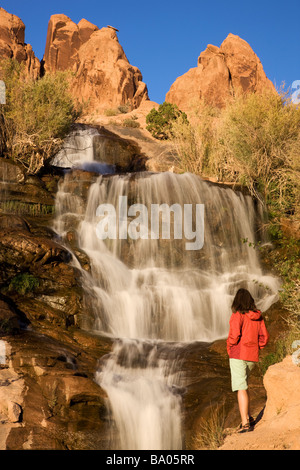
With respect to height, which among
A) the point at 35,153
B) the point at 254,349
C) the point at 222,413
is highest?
the point at 35,153

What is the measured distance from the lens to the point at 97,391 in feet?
25.2

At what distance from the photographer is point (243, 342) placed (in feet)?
20.9

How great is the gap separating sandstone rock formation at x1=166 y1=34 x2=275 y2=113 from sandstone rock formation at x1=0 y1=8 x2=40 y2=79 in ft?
57.1

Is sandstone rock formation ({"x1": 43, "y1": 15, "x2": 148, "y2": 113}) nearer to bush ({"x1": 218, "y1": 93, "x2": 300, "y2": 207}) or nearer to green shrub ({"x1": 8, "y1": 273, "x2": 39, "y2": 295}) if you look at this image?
bush ({"x1": 218, "y1": 93, "x2": 300, "y2": 207})

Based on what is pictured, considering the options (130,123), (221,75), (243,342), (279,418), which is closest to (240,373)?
(243,342)

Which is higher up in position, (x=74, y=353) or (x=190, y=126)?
(x=190, y=126)

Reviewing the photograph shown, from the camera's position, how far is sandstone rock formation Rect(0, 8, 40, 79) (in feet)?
170

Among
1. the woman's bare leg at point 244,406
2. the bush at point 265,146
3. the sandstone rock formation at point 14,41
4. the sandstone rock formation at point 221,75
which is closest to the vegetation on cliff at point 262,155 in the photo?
the bush at point 265,146

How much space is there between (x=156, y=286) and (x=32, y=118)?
842cm

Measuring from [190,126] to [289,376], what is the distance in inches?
636

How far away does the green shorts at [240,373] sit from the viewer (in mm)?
6320
